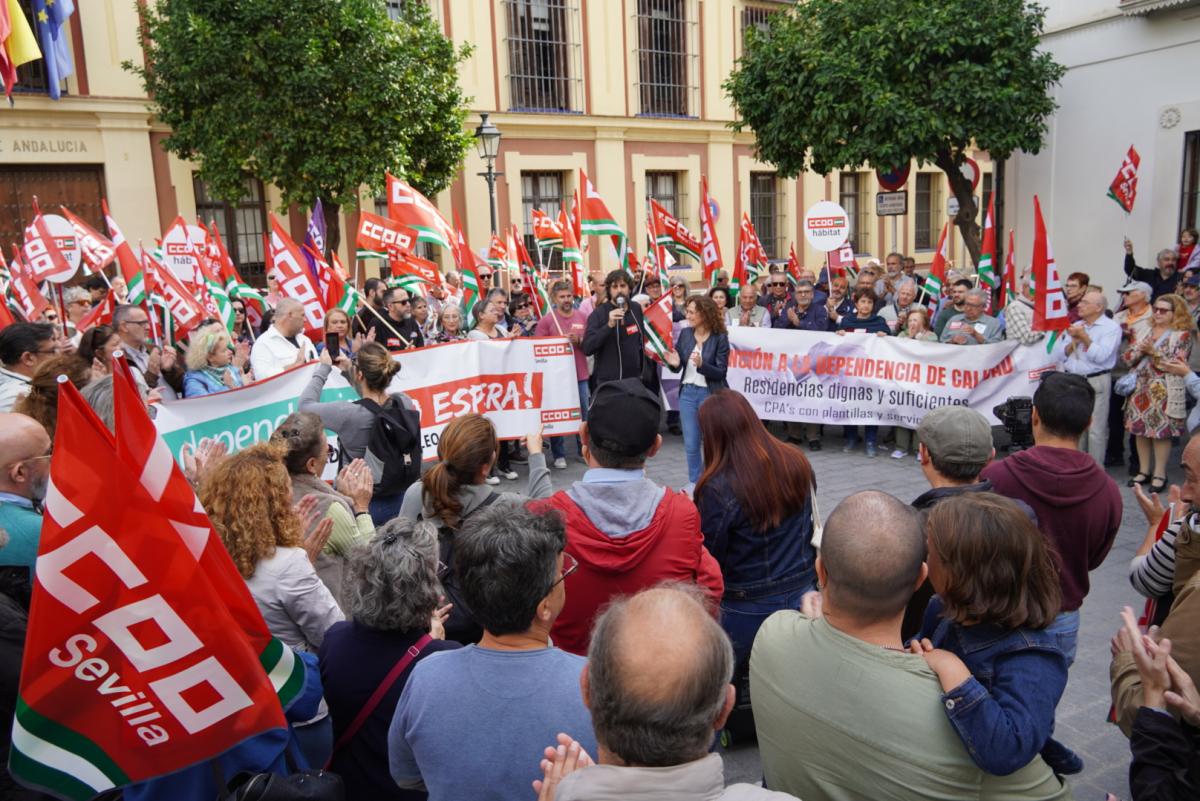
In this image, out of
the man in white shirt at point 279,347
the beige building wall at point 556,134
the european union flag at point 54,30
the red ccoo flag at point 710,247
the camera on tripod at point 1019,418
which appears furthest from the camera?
the beige building wall at point 556,134

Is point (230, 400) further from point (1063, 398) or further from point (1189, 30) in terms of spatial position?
point (1189, 30)

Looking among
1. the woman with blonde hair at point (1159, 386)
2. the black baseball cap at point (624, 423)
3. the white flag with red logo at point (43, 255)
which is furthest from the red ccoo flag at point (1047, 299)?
the white flag with red logo at point (43, 255)

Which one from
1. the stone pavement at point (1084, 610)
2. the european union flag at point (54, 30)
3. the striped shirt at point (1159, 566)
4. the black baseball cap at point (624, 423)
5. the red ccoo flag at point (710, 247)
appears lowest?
the stone pavement at point (1084, 610)

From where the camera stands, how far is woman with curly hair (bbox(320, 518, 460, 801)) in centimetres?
239

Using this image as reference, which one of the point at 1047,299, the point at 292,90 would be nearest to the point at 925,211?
the point at 292,90

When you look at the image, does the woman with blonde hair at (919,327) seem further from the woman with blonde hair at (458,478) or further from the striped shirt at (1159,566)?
the woman with blonde hair at (458,478)

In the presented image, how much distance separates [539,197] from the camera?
23.7 metres

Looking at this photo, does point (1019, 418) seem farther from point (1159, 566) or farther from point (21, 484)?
point (21, 484)

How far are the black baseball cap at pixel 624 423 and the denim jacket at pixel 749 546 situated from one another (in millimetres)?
475

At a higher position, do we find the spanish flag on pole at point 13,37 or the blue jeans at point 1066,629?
the spanish flag on pole at point 13,37

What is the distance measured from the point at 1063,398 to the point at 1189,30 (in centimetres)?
1105

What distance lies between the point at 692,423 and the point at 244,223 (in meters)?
15.9

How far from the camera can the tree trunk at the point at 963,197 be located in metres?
14.2

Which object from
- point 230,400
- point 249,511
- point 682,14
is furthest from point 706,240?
point 682,14
